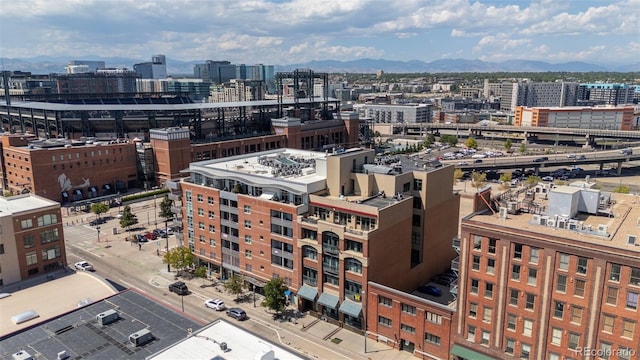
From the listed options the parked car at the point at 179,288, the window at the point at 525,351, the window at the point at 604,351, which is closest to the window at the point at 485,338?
the window at the point at 525,351

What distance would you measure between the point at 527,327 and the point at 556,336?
8.04 feet

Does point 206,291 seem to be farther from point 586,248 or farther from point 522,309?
point 586,248

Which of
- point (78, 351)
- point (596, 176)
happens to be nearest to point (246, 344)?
point (78, 351)

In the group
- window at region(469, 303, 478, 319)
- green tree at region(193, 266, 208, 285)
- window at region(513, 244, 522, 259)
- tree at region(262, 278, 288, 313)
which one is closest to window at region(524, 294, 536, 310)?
window at region(513, 244, 522, 259)

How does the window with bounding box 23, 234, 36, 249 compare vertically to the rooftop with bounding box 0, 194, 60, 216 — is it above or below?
below

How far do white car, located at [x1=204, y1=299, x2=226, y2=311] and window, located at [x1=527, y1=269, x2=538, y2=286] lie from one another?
1522 inches

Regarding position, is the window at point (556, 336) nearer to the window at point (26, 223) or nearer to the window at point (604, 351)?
the window at point (604, 351)

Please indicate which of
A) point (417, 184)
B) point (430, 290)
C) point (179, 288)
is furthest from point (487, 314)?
point (179, 288)

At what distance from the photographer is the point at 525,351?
42.7 m

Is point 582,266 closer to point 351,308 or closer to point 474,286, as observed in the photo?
point 474,286

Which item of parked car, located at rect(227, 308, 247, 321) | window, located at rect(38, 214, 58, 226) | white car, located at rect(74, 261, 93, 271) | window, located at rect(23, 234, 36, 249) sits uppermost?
window, located at rect(38, 214, 58, 226)

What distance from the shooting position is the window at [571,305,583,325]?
39281mm

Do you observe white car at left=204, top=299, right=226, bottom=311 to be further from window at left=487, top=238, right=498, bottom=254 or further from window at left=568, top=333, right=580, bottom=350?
window at left=568, top=333, right=580, bottom=350

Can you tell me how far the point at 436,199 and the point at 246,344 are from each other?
3913 centimetres
